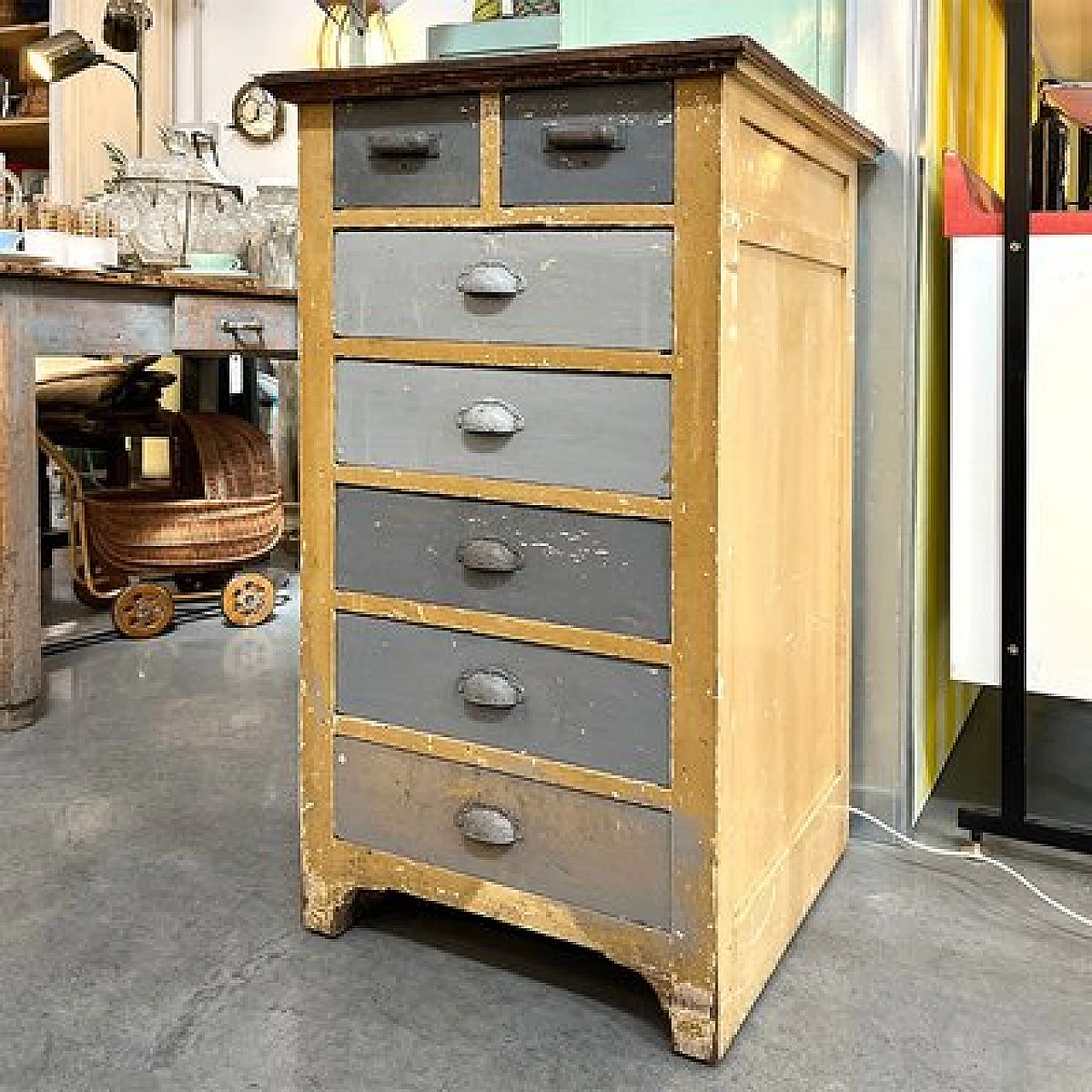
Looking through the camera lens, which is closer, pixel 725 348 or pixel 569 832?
pixel 725 348

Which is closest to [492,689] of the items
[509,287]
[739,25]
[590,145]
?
[509,287]

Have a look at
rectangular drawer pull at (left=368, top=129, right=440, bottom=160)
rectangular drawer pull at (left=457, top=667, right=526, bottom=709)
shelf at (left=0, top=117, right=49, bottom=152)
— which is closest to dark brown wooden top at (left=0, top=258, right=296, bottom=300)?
rectangular drawer pull at (left=368, top=129, right=440, bottom=160)

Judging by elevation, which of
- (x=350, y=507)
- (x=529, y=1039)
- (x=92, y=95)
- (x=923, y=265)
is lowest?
(x=529, y=1039)

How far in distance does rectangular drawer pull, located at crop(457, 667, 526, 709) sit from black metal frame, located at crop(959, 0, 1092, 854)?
2.50ft

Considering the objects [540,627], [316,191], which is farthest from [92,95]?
[540,627]

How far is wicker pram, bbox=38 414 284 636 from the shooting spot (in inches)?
126

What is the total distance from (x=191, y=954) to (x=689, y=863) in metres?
0.62

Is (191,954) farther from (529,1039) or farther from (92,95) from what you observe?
(92,95)

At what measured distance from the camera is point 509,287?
4.53 ft

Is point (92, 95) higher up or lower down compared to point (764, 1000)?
higher up

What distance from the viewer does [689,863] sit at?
1347mm

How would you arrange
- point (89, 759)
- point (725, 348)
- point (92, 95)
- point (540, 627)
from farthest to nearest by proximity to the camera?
point (92, 95)
point (89, 759)
point (540, 627)
point (725, 348)

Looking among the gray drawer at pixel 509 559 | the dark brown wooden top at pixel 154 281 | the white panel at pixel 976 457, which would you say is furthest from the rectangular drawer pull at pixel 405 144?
the dark brown wooden top at pixel 154 281

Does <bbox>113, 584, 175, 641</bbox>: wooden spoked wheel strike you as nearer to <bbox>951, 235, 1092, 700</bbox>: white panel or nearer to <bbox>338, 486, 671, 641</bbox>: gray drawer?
<bbox>338, 486, 671, 641</bbox>: gray drawer
